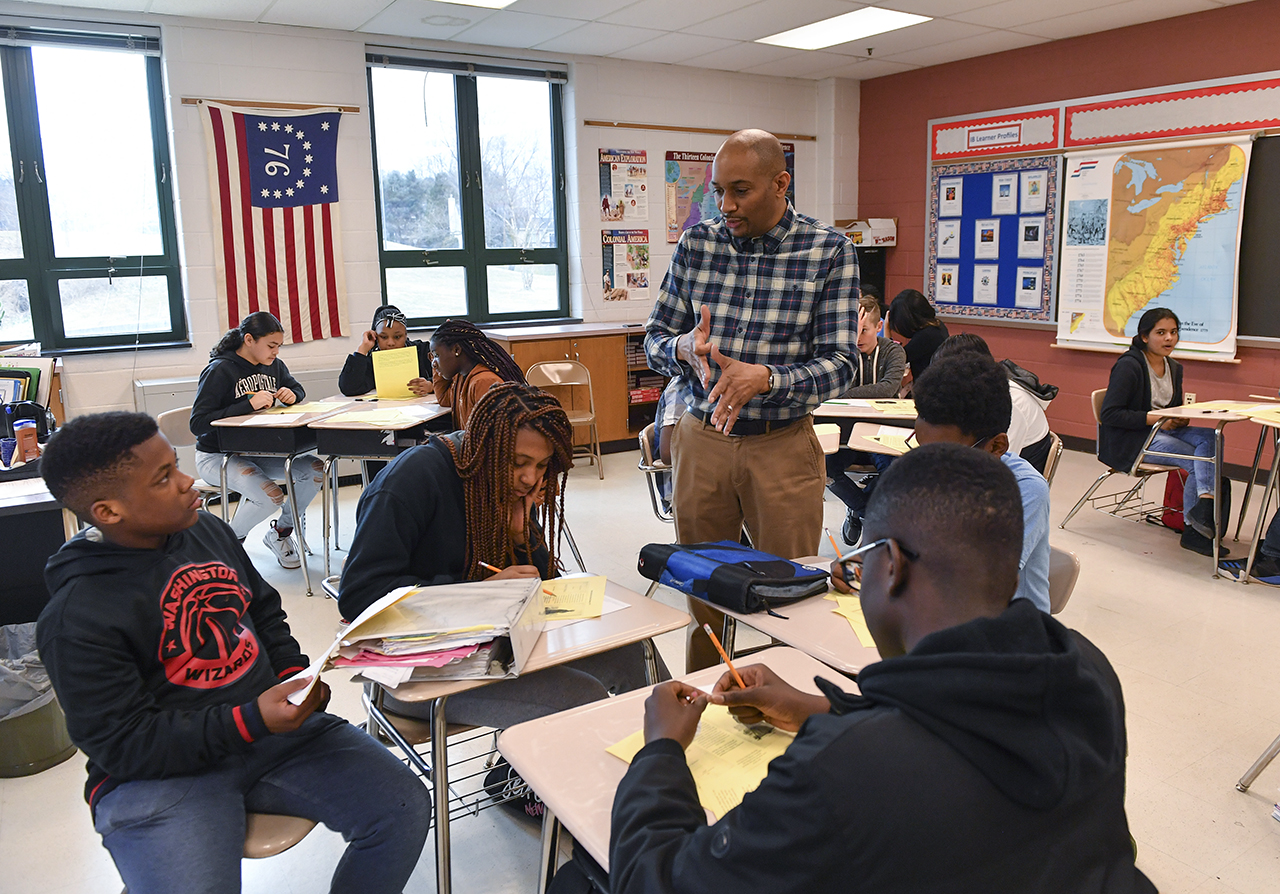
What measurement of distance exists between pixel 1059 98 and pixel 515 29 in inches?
148

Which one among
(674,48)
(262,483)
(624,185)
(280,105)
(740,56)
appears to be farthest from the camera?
(624,185)

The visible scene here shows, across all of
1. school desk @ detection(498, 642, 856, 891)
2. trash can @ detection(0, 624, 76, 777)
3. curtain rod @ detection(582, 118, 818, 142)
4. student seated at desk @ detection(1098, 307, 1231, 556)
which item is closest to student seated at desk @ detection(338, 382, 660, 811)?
school desk @ detection(498, 642, 856, 891)

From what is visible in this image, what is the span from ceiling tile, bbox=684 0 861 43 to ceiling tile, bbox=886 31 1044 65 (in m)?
1.30

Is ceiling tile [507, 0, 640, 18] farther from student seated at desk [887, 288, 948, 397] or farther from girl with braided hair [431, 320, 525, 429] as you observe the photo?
girl with braided hair [431, 320, 525, 429]

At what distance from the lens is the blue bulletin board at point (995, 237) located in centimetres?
648

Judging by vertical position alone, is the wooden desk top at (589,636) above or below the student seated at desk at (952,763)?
below

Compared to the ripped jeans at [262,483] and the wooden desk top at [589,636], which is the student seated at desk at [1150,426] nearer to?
the wooden desk top at [589,636]

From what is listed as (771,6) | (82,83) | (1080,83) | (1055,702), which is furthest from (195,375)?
(1080,83)

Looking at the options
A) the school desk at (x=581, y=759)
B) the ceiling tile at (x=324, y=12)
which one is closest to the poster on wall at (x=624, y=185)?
the ceiling tile at (x=324, y=12)

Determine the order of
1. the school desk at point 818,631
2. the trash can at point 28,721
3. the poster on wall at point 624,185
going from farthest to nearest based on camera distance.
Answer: the poster on wall at point 624,185 → the trash can at point 28,721 → the school desk at point 818,631

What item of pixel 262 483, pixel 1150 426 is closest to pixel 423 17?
pixel 262 483

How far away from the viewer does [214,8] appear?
4.93 m

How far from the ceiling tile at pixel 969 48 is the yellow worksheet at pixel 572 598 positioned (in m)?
5.60

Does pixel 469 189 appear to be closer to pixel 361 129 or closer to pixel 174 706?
pixel 361 129
